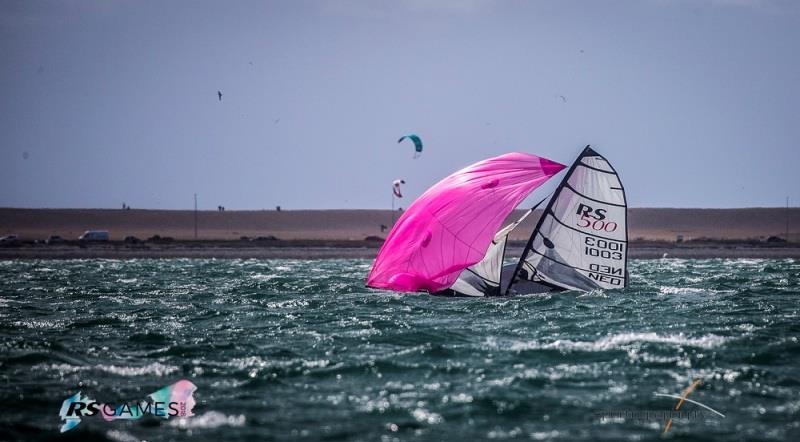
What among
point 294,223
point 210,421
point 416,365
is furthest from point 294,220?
point 210,421

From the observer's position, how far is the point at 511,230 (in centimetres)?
2095

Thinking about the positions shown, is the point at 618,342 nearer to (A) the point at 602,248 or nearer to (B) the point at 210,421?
(B) the point at 210,421

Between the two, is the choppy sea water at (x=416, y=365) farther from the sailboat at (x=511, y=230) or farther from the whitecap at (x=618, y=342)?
the sailboat at (x=511, y=230)

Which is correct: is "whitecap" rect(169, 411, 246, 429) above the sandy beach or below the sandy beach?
below

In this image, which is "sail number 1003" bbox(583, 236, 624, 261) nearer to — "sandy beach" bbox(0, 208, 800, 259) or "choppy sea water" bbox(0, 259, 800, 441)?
"choppy sea water" bbox(0, 259, 800, 441)

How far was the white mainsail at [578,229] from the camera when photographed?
21422 mm

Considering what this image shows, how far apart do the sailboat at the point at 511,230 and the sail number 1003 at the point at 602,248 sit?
0.02 metres

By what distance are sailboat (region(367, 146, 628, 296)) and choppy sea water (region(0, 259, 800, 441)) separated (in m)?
0.94

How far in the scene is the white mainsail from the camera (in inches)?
843

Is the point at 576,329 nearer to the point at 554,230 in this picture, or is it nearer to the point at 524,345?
the point at 524,345

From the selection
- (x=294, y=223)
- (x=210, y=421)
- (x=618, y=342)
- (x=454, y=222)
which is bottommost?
(x=210, y=421)

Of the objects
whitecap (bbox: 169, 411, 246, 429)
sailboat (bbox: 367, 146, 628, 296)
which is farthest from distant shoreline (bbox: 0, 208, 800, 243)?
whitecap (bbox: 169, 411, 246, 429)

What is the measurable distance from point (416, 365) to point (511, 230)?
9.57 metres

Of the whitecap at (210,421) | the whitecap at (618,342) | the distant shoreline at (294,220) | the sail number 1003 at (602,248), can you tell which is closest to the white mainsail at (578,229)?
the sail number 1003 at (602,248)
